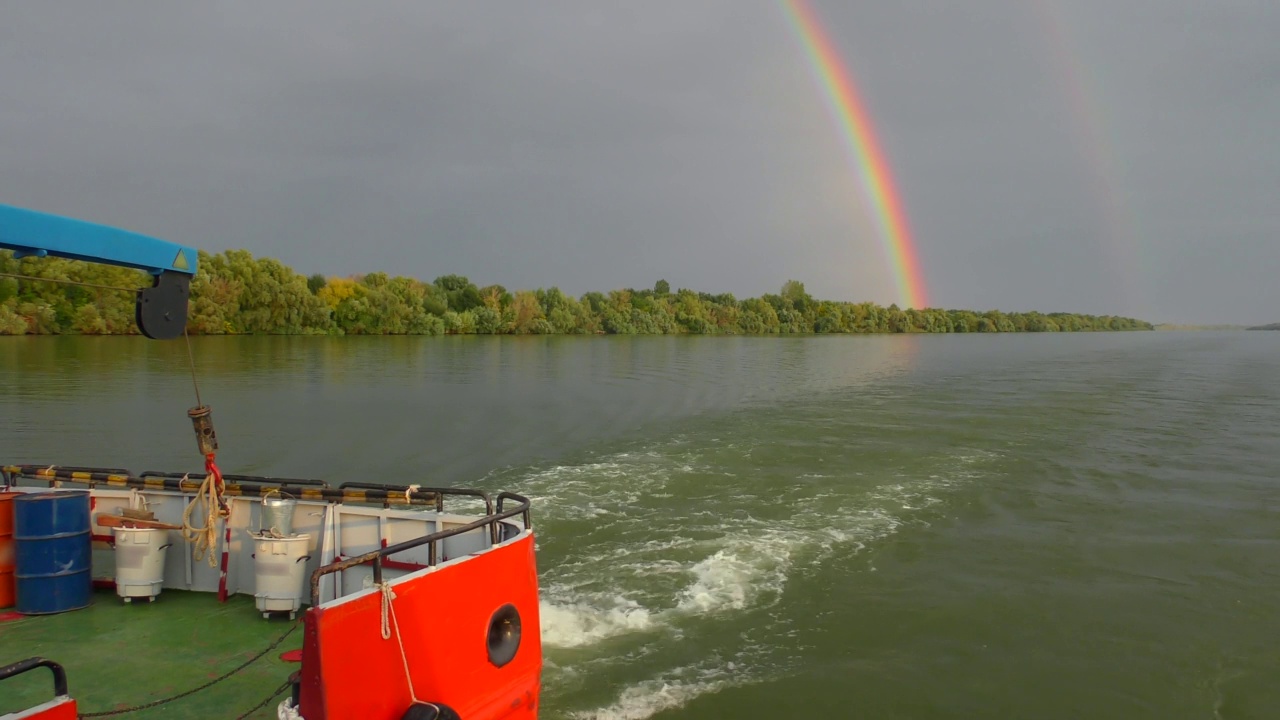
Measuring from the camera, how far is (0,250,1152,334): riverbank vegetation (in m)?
65.0

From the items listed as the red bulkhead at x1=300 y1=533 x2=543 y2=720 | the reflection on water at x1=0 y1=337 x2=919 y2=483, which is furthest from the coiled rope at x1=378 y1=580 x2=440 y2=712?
the reflection on water at x1=0 y1=337 x2=919 y2=483

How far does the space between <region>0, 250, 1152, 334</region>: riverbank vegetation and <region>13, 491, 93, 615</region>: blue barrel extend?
4566 cm

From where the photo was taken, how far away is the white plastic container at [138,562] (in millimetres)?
7289

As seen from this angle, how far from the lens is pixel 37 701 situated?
5.64 meters

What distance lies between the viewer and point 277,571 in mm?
6977

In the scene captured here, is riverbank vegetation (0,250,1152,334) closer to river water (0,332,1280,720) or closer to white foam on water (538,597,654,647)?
river water (0,332,1280,720)

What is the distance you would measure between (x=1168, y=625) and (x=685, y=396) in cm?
2422

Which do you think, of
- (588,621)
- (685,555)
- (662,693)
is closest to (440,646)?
(662,693)

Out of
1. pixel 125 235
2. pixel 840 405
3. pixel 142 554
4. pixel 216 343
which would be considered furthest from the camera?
pixel 216 343

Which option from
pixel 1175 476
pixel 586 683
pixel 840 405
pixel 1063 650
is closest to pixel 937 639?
pixel 1063 650

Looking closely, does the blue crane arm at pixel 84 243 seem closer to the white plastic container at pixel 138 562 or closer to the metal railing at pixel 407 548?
the metal railing at pixel 407 548

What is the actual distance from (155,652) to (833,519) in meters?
9.91

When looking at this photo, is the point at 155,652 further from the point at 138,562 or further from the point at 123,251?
the point at 123,251

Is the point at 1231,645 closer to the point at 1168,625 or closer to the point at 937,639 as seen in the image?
the point at 1168,625
